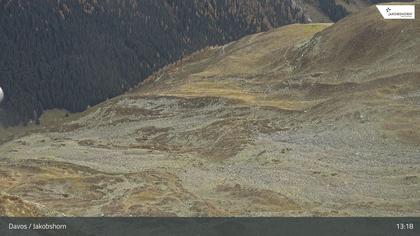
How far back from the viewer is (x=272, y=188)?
4003cm

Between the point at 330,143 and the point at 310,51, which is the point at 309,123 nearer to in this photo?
the point at 330,143

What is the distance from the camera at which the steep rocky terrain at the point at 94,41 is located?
141 m

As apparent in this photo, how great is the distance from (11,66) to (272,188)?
118 meters

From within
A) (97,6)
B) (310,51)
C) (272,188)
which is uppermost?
(97,6)

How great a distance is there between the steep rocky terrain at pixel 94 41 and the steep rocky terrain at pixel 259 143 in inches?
2507

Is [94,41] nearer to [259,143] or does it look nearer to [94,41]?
[94,41]

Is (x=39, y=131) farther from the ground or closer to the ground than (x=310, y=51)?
closer to the ground

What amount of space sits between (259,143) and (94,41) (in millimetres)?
111951

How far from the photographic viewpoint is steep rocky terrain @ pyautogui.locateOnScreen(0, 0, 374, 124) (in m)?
141

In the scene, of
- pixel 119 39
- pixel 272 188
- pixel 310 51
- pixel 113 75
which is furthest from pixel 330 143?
pixel 119 39

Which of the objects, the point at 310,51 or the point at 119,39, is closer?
the point at 310,51
